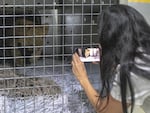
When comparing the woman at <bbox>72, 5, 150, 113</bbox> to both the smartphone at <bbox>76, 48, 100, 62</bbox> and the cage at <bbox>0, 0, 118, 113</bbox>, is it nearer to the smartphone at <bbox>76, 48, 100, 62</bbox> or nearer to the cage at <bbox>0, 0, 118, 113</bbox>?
the smartphone at <bbox>76, 48, 100, 62</bbox>

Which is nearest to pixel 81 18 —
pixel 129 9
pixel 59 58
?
pixel 59 58

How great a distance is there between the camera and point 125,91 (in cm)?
116

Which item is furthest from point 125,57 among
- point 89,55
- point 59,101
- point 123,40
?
point 59,101

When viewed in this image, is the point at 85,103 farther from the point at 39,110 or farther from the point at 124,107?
the point at 124,107

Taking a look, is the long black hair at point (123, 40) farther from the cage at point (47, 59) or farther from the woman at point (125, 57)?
the cage at point (47, 59)

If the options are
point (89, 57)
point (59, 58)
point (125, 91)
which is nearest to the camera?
point (125, 91)

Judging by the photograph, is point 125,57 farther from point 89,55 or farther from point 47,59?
point 47,59

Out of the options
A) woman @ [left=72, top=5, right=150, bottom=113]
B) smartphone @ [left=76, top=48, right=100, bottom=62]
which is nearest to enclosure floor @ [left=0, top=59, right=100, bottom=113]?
smartphone @ [left=76, top=48, right=100, bottom=62]

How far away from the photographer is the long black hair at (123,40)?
1.14 meters

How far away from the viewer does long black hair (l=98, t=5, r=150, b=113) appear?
114 cm

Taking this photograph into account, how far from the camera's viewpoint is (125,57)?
3.74 ft

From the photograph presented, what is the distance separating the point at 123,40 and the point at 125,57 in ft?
0.18

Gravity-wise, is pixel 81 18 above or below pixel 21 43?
above

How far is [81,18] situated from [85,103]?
53cm
